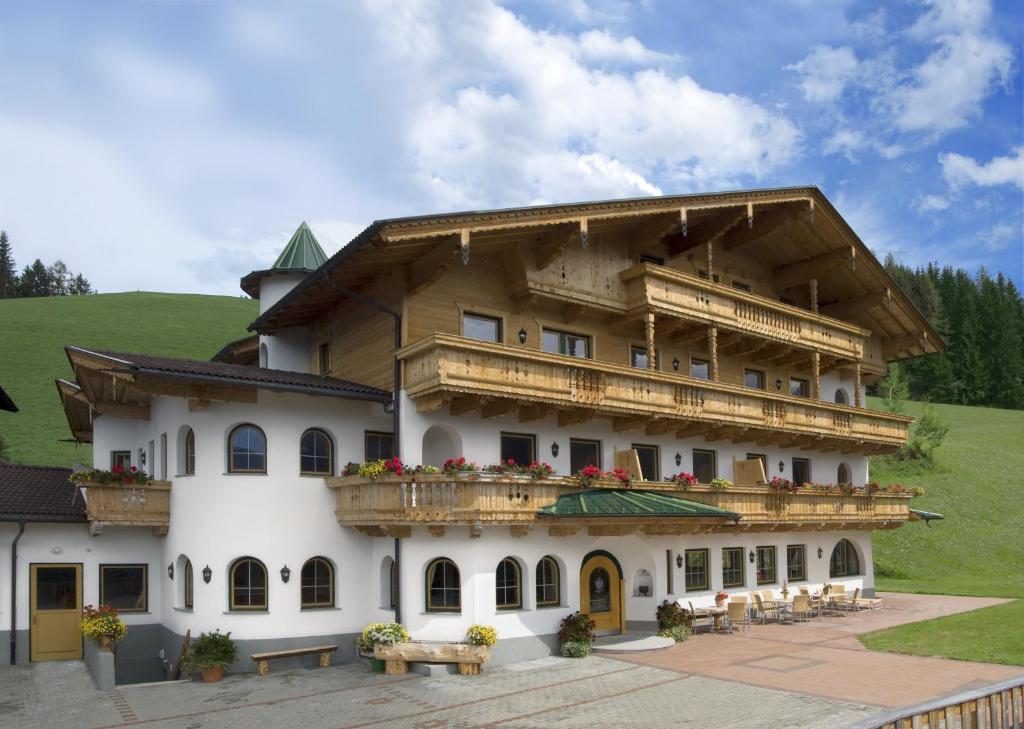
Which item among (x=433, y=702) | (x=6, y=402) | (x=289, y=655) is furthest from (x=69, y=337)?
(x=433, y=702)

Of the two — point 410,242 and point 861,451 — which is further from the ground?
point 410,242

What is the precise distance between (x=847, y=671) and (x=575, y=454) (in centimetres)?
867

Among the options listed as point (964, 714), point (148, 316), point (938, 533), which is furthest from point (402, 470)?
point (148, 316)

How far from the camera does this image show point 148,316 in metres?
96.8

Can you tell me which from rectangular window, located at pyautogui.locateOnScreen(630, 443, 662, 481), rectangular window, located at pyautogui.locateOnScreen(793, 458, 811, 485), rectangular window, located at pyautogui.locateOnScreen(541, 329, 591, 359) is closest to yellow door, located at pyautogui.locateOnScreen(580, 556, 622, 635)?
rectangular window, located at pyautogui.locateOnScreen(630, 443, 662, 481)

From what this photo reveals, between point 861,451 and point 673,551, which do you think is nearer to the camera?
point 673,551

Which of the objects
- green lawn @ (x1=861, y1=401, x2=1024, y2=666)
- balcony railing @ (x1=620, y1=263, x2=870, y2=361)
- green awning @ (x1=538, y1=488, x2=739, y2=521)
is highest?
balcony railing @ (x1=620, y1=263, x2=870, y2=361)

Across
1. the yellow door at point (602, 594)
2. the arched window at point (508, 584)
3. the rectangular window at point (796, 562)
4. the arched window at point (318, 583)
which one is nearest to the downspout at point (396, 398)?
the arched window at point (318, 583)

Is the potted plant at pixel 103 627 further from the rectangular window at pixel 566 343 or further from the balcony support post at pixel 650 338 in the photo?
the balcony support post at pixel 650 338

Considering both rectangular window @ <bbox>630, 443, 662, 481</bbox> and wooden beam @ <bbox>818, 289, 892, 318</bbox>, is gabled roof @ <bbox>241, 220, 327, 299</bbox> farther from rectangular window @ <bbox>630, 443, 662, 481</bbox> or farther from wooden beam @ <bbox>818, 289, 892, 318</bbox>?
wooden beam @ <bbox>818, 289, 892, 318</bbox>

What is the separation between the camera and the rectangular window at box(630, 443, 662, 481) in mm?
25391

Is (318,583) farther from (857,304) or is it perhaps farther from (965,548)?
(965,548)

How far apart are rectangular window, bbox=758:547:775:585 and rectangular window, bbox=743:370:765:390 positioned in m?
5.63

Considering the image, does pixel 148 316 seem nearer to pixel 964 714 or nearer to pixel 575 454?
pixel 575 454
